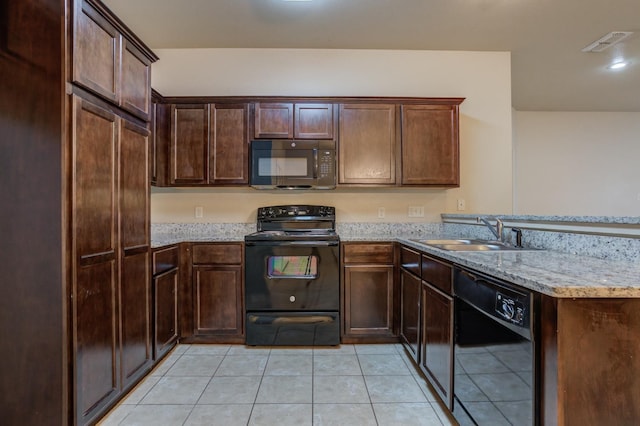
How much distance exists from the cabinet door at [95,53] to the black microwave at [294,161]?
45.4 inches

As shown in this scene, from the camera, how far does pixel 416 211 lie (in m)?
3.08

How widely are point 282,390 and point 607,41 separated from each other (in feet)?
13.4

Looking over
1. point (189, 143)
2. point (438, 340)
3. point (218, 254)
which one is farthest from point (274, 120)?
point (438, 340)

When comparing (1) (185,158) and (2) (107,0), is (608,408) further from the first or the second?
(2) (107,0)

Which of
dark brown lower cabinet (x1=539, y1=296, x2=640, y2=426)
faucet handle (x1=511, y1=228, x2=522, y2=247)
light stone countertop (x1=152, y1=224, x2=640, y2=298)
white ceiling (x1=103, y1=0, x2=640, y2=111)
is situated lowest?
dark brown lower cabinet (x1=539, y1=296, x2=640, y2=426)

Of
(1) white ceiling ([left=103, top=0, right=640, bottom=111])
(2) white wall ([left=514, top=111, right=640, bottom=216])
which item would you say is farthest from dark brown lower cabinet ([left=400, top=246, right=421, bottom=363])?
(2) white wall ([left=514, top=111, right=640, bottom=216])

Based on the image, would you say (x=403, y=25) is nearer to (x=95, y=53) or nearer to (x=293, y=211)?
(x=293, y=211)

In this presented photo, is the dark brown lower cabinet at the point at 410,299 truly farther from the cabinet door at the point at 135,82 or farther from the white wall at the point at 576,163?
the white wall at the point at 576,163

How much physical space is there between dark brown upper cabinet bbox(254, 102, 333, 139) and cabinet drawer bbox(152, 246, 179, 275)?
3.90 feet

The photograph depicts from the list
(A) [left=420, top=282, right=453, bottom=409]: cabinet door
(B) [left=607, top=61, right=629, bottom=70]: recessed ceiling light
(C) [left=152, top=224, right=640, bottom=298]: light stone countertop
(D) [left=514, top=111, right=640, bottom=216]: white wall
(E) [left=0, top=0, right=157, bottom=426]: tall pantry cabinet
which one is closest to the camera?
(C) [left=152, top=224, right=640, bottom=298]: light stone countertop

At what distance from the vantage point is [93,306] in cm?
152

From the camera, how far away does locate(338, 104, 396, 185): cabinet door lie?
273cm

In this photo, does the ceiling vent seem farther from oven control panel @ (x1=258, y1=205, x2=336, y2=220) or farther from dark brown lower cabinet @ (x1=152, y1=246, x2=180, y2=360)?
dark brown lower cabinet @ (x1=152, y1=246, x2=180, y2=360)

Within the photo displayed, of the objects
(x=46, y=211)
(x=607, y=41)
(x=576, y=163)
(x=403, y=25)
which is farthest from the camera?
(x=576, y=163)
